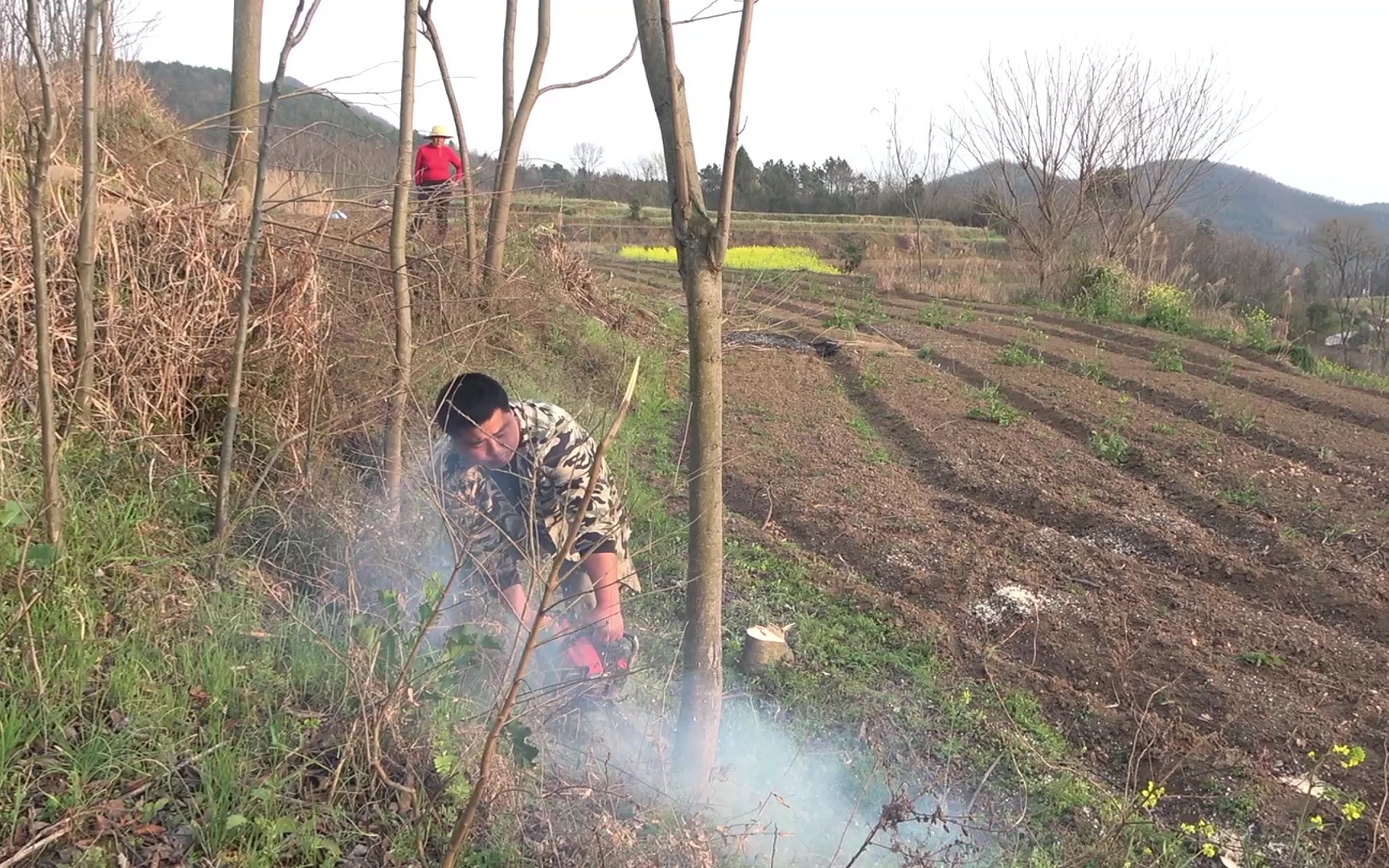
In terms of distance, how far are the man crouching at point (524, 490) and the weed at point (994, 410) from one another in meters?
4.59

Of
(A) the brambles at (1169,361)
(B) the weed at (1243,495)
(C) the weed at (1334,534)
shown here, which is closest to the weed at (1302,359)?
(A) the brambles at (1169,361)

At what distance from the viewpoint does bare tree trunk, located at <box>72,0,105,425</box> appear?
2.36 meters

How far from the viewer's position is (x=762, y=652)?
3309 mm

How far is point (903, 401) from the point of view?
7.71 metres

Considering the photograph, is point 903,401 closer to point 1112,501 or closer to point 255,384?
point 1112,501

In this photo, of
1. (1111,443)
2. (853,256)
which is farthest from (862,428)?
(853,256)

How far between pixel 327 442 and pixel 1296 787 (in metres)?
3.58

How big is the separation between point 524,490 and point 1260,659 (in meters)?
2.86

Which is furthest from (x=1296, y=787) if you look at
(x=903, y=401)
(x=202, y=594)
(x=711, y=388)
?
(x=903, y=401)

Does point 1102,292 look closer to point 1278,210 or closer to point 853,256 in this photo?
point 853,256

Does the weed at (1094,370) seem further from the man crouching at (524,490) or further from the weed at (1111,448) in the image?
the man crouching at (524,490)

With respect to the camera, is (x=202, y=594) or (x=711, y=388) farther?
(x=202, y=594)

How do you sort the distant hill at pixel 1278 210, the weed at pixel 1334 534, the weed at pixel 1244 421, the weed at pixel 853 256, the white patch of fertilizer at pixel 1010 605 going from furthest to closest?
the distant hill at pixel 1278 210 → the weed at pixel 853 256 → the weed at pixel 1244 421 → the weed at pixel 1334 534 → the white patch of fertilizer at pixel 1010 605

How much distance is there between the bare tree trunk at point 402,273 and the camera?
319cm
